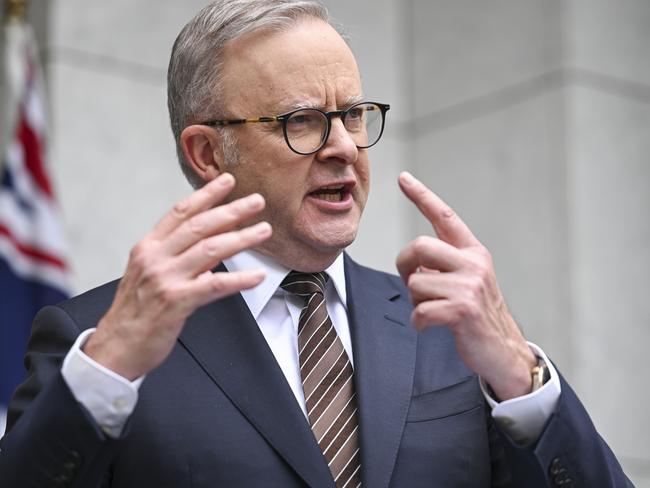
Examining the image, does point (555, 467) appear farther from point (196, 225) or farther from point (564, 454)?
point (196, 225)

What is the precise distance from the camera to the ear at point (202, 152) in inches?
107

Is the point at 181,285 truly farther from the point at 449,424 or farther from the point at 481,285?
the point at 449,424

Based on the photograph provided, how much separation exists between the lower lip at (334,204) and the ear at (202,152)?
0.90ft

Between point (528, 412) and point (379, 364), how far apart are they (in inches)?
17.0

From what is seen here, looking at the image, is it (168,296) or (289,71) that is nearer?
(168,296)

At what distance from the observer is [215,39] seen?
2717mm

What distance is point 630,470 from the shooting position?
16.9 feet

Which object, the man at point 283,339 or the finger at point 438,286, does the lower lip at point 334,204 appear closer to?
the man at point 283,339

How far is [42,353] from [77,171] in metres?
2.46

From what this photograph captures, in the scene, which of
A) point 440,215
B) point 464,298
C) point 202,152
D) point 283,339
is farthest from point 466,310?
point 202,152

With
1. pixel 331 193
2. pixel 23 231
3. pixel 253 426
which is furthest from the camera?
pixel 23 231

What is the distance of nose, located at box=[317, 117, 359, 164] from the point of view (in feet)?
8.34

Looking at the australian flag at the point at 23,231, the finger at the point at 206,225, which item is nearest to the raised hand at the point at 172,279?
the finger at the point at 206,225

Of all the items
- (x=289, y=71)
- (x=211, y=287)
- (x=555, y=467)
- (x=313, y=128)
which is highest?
(x=289, y=71)
